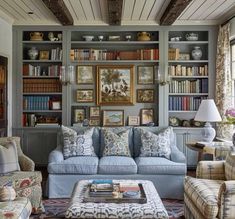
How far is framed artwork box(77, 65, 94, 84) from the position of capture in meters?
6.76

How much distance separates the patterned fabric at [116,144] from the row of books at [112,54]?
194 centimetres

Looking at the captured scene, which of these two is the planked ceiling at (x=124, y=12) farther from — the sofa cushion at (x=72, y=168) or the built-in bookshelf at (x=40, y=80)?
the sofa cushion at (x=72, y=168)

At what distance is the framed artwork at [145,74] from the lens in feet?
22.3

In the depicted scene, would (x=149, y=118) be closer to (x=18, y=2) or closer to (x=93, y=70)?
(x=93, y=70)

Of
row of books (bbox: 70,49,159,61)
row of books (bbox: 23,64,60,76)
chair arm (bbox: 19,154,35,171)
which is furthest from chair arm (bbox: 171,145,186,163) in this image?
row of books (bbox: 23,64,60,76)

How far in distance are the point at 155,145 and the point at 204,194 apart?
77.5 inches

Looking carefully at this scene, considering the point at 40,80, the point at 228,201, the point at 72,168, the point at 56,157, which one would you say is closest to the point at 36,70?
the point at 40,80

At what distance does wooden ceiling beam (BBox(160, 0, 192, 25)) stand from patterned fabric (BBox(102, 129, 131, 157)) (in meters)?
2.00

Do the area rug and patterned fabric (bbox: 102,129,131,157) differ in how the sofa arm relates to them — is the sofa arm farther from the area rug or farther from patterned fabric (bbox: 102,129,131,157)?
patterned fabric (bbox: 102,129,131,157)

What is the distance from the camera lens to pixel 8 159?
4.18 metres

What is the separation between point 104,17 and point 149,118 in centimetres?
206

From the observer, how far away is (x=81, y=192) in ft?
11.1

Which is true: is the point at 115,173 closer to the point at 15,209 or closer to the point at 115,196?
the point at 115,196

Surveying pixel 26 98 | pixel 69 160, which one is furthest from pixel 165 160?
pixel 26 98
